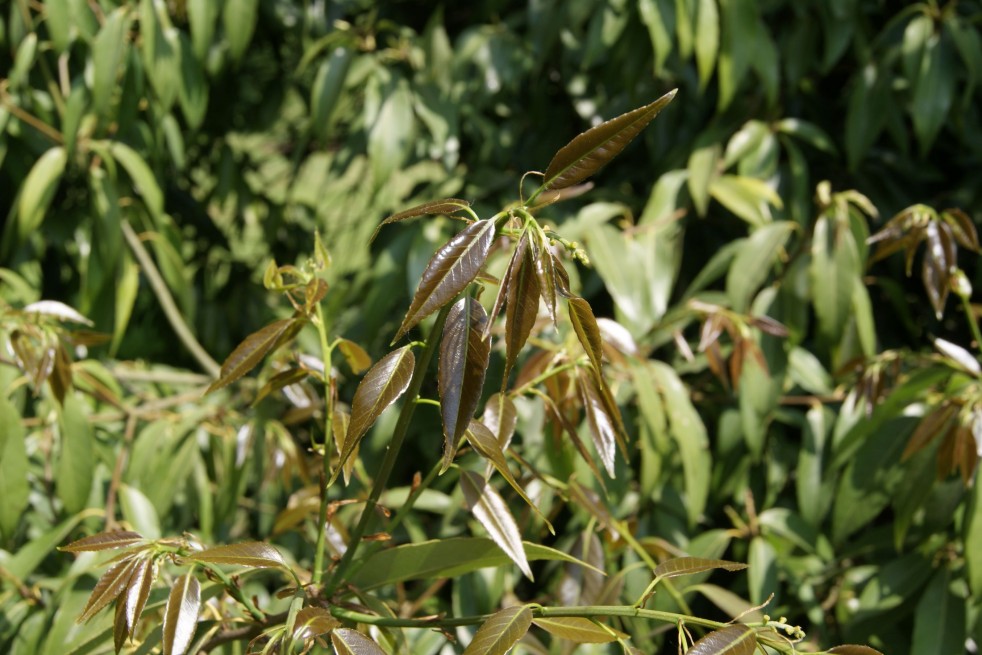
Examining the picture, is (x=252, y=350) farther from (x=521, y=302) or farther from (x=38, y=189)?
(x=38, y=189)

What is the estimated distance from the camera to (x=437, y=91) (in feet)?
5.06

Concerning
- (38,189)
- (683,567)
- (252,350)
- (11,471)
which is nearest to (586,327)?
(683,567)

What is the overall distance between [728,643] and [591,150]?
0.82ft

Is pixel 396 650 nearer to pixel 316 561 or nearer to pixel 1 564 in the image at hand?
pixel 316 561

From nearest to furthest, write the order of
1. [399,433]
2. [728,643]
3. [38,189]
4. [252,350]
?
[728,643]
[399,433]
[252,350]
[38,189]

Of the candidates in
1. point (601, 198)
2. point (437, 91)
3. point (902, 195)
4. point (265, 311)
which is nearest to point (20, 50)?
point (437, 91)

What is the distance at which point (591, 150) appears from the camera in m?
0.50

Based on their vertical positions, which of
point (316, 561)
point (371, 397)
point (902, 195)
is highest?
point (371, 397)

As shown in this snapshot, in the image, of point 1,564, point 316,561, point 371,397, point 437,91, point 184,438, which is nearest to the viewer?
point 371,397

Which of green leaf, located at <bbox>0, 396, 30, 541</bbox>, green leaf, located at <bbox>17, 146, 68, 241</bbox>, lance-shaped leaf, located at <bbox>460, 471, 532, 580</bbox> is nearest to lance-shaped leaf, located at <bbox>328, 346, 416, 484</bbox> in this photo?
lance-shaped leaf, located at <bbox>460, 471, 532, 580</bbox>

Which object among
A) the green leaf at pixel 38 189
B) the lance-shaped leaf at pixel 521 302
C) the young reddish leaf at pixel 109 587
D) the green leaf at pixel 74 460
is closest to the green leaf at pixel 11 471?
the green leaf at pixel 74 460

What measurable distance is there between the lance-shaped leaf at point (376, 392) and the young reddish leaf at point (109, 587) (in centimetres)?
14

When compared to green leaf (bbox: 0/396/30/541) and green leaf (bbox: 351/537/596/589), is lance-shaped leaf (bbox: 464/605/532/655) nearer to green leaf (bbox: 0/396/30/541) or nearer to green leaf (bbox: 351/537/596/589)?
green leaf (bbox: 351/537/596/589)

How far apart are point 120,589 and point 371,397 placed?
190 millimetres
